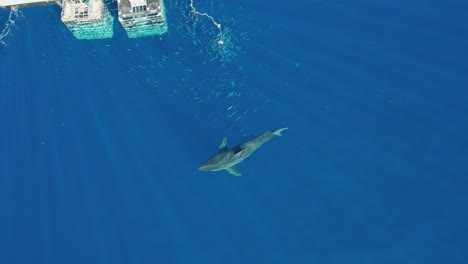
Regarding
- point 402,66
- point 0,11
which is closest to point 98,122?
point 0,11

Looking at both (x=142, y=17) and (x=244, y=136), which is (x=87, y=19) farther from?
(x=244, y=136)

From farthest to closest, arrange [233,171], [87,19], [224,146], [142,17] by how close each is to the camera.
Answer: [87,19] → [142,17] → [233,171] → [224,146]

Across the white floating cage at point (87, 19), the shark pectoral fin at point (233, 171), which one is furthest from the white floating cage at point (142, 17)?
the shark pectoral fin at point (233, 171)

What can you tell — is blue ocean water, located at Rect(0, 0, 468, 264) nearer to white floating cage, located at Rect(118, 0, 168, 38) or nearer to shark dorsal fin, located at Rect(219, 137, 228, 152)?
white floating cage, located at Rect(118, 0, 168, 38)

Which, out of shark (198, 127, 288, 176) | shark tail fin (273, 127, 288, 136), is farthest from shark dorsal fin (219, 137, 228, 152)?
shark tail fin (273, 127, 288, 136)

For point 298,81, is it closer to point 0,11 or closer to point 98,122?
point 98,122

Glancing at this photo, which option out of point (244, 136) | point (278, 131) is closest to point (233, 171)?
point (244, 136)
